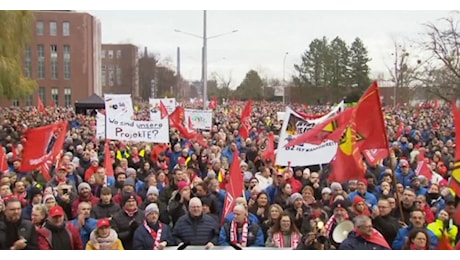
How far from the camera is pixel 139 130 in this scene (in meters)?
13.5

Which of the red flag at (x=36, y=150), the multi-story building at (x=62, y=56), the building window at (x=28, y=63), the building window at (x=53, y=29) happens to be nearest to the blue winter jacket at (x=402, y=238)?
the red flag at (x=36, y=150)

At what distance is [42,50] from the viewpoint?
7812 cm

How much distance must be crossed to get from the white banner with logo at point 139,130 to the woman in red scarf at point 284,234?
21.5ft

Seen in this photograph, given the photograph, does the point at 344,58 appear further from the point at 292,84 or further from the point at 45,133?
the point at 45,133

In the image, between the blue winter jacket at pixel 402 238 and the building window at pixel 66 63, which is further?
the building window at pixel 66 63

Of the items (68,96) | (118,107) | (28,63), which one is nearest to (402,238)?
(118,107)

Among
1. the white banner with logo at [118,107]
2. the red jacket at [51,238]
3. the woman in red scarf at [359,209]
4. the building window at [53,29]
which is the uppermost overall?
the building window at [53,29]

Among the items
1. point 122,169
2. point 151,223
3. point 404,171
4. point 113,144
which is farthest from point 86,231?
point 113,144

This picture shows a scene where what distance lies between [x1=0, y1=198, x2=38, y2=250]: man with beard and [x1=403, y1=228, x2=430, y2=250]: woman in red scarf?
133 inches

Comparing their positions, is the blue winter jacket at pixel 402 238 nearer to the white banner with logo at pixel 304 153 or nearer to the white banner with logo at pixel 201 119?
the white banner with logo at pixel 304 153

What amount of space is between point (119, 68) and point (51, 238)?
10227cm

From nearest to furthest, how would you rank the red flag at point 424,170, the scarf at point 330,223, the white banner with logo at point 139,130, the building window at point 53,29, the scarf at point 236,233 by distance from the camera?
the scarf at point 236,233 → the scarf at point 330,223 → the red flag at point 424,170 → the white banner with logo at point 139,130 → the building window at point 53,29

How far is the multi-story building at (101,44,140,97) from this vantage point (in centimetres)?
10162

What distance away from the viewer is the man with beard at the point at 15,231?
638 cm
